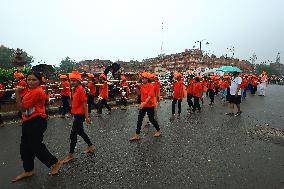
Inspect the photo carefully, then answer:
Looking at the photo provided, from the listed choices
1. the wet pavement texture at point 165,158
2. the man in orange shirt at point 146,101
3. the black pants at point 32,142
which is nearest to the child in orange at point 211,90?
the wet pavement texture at point 165,158

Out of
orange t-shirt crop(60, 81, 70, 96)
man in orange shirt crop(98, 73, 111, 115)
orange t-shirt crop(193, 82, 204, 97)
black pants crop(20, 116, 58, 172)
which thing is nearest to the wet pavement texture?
black pants crop(20, 116, 58, 172)

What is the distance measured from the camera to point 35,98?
4621 mm

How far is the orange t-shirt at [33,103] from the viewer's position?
15.0 ft

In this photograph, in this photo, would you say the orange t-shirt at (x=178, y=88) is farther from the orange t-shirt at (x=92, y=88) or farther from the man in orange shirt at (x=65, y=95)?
the man in orange shirt at (x=65, y=95)

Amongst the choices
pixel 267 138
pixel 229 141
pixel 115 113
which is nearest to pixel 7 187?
pixel 229 141

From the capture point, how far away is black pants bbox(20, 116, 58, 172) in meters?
4.71

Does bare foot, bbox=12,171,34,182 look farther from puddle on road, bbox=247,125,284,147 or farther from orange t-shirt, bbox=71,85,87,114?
puddle on road, bbox=247,125,284,147

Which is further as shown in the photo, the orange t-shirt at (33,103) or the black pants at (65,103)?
the black pants at (65,103)

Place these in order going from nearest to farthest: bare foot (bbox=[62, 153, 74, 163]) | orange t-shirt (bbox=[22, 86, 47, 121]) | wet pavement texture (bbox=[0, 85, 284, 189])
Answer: orange t-shirt (bbox=[22, 86, 47, 121]) < wet pavement texture (bbox=[0, 85, 284, 189]) < bare foot (bbox=[62, 153, 74, 163])

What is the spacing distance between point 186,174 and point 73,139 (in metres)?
2.34

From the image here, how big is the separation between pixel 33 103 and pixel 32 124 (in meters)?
0.36

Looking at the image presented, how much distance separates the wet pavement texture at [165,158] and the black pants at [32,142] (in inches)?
11.6

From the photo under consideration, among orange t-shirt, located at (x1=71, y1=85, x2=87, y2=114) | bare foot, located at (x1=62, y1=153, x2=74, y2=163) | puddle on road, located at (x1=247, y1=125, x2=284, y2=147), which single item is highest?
orange t-shirt, located at (x1=71, y1=85, x2=87, y2=114)

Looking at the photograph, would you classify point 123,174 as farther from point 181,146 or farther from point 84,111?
point 181,146
